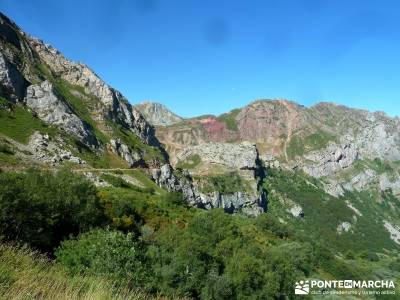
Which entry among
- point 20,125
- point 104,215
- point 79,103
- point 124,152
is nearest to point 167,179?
point 124,152

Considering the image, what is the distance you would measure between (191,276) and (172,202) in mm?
73024

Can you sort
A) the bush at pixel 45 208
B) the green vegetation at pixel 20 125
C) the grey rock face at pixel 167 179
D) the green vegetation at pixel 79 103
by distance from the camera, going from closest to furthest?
the bush at pixel 45 208, the green vegetation at pixel 20 125, the grey rock face at pixel 167 179, the green vegetation at pixel 79 103

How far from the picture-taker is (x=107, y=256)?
107 feet

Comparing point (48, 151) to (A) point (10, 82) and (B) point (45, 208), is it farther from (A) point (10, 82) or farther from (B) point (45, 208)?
(B) point (45, 208)

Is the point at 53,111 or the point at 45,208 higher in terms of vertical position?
the point at 53,111

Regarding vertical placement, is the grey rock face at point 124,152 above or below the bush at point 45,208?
above

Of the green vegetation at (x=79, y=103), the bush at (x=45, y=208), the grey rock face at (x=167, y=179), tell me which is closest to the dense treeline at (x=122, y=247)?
the bush at (x=45, y=208)

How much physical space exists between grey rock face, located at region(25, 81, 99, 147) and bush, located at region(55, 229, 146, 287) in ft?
396

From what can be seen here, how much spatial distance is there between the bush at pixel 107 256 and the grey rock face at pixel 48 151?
8921 cm

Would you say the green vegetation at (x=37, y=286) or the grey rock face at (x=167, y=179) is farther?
the grey rock face at (x=167, y=179)

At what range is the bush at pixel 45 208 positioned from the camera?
40719mm

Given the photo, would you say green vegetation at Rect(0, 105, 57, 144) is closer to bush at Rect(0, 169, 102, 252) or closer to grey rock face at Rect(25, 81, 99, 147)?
grey rock face at Rect(25, 81, 99, 147)

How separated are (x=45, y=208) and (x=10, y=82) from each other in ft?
360

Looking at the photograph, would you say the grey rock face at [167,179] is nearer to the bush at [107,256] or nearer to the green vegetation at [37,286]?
the bush at [107,256]
